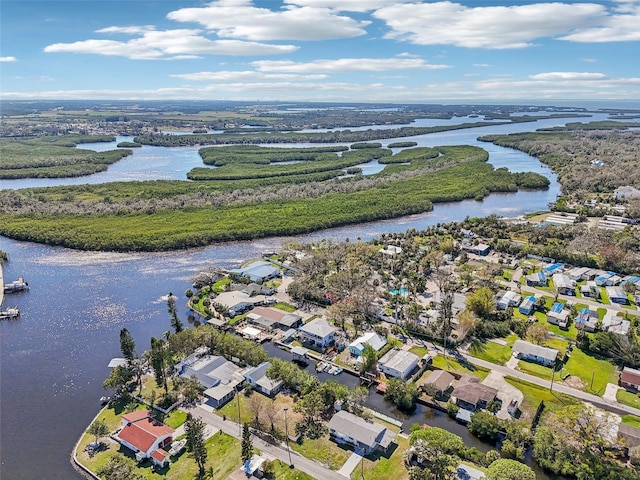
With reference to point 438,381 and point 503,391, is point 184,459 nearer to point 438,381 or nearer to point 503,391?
point 438,381

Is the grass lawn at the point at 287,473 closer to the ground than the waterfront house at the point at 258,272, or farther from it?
closer to the ground

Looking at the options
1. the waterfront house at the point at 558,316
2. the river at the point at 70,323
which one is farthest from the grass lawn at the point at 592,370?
the river at the point at 70,323

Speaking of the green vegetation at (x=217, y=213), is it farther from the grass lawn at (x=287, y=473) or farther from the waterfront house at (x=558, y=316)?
the grass lawn at (x=287, y=473)

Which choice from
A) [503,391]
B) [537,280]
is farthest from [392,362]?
[537,280]

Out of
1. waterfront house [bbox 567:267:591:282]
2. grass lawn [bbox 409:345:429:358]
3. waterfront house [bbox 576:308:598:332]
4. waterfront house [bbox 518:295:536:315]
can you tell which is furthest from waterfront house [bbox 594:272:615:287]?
grass lawn [bbox 409:345:429:358]

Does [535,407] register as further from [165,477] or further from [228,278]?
[228,278]

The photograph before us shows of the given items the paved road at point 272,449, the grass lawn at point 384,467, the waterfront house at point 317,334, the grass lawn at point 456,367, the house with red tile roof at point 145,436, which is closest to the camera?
the grass lawn at point 384,467

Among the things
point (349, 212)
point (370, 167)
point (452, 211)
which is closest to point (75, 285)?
point (349, 212)
